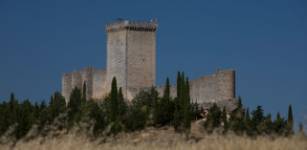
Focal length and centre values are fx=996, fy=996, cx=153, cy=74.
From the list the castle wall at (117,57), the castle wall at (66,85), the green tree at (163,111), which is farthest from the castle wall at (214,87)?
the castle wall at (66,85)

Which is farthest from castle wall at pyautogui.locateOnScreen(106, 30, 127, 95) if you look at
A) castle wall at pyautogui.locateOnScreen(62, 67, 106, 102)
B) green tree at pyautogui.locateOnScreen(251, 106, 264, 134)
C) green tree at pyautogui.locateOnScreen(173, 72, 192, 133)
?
green tree at pyautogui.locateOnScreen(251, 106, 264, 134)

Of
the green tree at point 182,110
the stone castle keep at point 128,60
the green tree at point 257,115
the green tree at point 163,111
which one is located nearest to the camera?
the green tree at point 257,115

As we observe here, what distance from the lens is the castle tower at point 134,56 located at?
57750 millimetres

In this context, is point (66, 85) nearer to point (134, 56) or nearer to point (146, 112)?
point (134, 56)

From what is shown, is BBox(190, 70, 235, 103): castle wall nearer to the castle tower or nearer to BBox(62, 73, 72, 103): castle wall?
the castle tower

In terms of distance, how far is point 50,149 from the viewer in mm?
14477

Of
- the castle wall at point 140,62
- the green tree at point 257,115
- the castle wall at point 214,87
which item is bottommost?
the green tree at point 257,115

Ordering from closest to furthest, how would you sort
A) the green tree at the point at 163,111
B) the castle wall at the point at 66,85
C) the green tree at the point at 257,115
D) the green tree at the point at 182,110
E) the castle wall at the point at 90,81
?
the green tree at the point at 257,115, the green tree at the point at 182,110, the green tree at the point at 163,111, the castle wall at the point at 90,81, the castle wall at the point at 66,85

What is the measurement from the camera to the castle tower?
2274 inches

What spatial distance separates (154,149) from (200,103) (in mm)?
33243

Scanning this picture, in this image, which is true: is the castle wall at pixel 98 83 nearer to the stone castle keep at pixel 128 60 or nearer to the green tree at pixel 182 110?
the stone castle keep at pixel 128 60

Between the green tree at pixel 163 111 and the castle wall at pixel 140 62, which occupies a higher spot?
the castle wall at pixel 140 62

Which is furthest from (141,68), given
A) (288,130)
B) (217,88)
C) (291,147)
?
(291,147)

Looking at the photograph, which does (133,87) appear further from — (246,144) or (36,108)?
(246,144)
